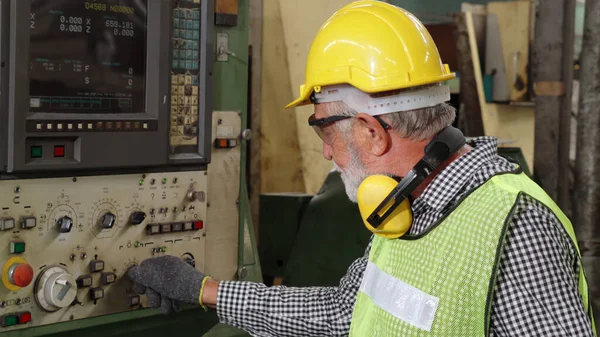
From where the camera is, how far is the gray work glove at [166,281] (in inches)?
75.9

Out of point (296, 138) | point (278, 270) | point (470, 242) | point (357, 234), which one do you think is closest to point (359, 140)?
point (470, 242)

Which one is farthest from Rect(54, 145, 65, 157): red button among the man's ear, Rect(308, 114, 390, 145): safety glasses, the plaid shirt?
the plaid shirt

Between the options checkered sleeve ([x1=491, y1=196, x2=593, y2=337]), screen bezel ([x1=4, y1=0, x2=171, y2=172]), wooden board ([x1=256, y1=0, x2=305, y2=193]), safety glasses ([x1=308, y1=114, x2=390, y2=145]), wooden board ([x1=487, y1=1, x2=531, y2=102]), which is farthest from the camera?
wooden board ([x1=487, y1=1, x2=531, y2=102])

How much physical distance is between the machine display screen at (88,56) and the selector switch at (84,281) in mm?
380

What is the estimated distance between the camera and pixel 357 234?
8.91 ft

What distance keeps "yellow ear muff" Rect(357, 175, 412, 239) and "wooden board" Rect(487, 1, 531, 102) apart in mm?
3646

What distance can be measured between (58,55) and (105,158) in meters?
0.25

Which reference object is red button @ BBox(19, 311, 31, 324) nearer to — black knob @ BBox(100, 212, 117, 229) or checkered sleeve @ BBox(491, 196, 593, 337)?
black knob @ BBox(100, 212, 117, 229)

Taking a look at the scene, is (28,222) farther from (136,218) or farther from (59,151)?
(136,218)

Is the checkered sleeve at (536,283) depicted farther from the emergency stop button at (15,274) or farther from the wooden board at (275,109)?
the wooden board at (275,109)

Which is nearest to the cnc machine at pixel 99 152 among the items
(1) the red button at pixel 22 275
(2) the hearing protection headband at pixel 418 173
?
(1) the red button at pixel 22 275

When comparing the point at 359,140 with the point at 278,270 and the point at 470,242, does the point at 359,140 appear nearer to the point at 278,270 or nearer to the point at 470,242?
the point at 470,242

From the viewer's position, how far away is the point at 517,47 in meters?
4.96

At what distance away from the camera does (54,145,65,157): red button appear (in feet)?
5.95
